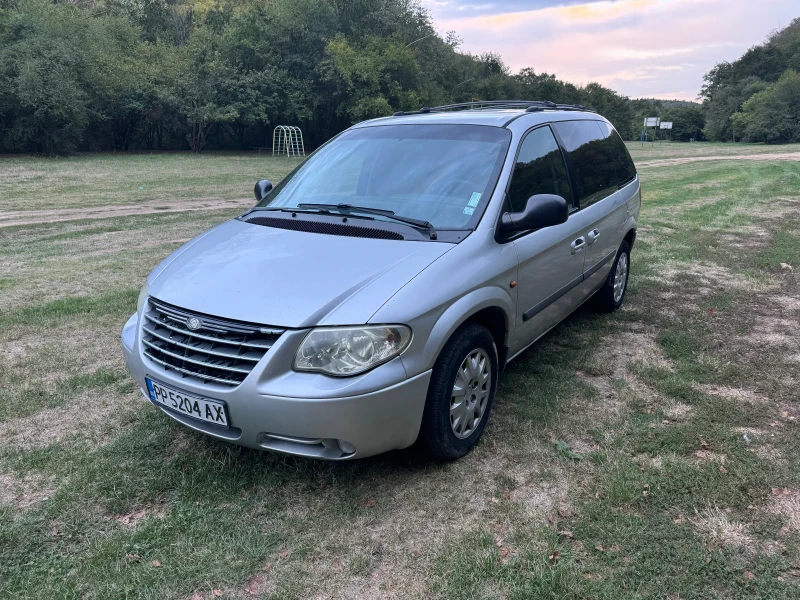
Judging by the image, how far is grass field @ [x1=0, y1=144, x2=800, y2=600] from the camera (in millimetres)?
2416

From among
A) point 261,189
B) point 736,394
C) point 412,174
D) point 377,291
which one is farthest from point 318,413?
point 736,394

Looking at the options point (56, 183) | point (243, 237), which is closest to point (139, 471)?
point (243, 237)

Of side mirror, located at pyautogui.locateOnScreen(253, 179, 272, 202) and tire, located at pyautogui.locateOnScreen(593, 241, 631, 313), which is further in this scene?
tire, located at pyautogui.locateOnScreen(593, 241, 631, 313)

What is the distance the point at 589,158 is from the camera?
15.8 ft

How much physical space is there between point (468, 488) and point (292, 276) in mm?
1354

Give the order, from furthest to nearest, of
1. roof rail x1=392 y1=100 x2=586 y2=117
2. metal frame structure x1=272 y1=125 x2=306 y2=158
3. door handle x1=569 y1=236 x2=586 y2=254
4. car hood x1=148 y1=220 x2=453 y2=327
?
metal frame structure x1=272 y1=125 x2=306 y2=158 < roof rail x1=392 y1=100 x2=586 y2=117 < door handle x1=569 y1=236 x2=586 y2=254 < car hood x1=148 y1=220 x2=453 y2=327

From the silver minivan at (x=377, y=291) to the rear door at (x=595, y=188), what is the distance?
0.05 meters

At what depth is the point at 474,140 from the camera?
379cm

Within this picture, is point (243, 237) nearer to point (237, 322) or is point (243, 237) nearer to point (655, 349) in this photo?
point (237, 322)

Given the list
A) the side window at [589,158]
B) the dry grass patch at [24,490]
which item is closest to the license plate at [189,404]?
the dry grass patch at [24,490]

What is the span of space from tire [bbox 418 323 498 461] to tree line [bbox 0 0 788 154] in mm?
30011

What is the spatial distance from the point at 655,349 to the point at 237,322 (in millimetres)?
3516

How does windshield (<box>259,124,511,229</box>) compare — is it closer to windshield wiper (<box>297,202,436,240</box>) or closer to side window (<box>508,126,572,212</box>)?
windshield wiper (<box>297,202,436,240</box>)

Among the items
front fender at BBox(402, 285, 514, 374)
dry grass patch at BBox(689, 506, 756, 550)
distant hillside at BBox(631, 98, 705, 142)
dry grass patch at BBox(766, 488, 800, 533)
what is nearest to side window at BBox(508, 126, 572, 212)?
front fender at BBox(402, 285, 514, 374)
